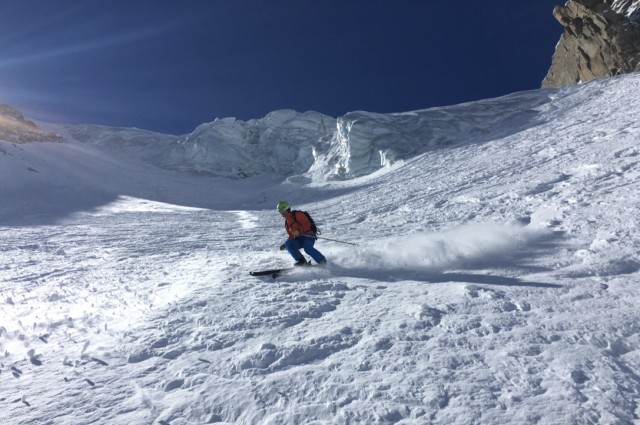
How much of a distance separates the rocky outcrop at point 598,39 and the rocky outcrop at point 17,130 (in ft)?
231

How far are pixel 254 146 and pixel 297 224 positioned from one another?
6632 cm

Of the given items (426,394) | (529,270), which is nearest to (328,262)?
(529,270)

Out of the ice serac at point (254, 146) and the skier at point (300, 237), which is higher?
the ice serac at point (254, 146)

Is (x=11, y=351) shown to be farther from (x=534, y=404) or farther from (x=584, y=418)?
(x=584, y=418)

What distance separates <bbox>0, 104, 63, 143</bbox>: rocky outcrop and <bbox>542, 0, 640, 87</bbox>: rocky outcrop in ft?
231

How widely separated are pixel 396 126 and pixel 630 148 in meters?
29.4

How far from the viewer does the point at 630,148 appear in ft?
45.6

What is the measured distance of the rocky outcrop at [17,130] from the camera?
62.2 meters

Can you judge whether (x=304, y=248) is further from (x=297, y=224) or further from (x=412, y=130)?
(x=412, y=130)

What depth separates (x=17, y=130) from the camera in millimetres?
68000

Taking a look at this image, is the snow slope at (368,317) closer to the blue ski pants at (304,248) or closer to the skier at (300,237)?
the blue ski pants at (304,248)

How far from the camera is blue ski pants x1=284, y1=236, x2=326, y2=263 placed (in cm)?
915

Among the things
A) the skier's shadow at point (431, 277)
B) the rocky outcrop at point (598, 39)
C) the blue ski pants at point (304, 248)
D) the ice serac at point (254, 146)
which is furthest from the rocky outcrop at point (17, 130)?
the rocky outcrop at point (598, 39)

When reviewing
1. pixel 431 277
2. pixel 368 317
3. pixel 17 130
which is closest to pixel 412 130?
pixel 431 277
